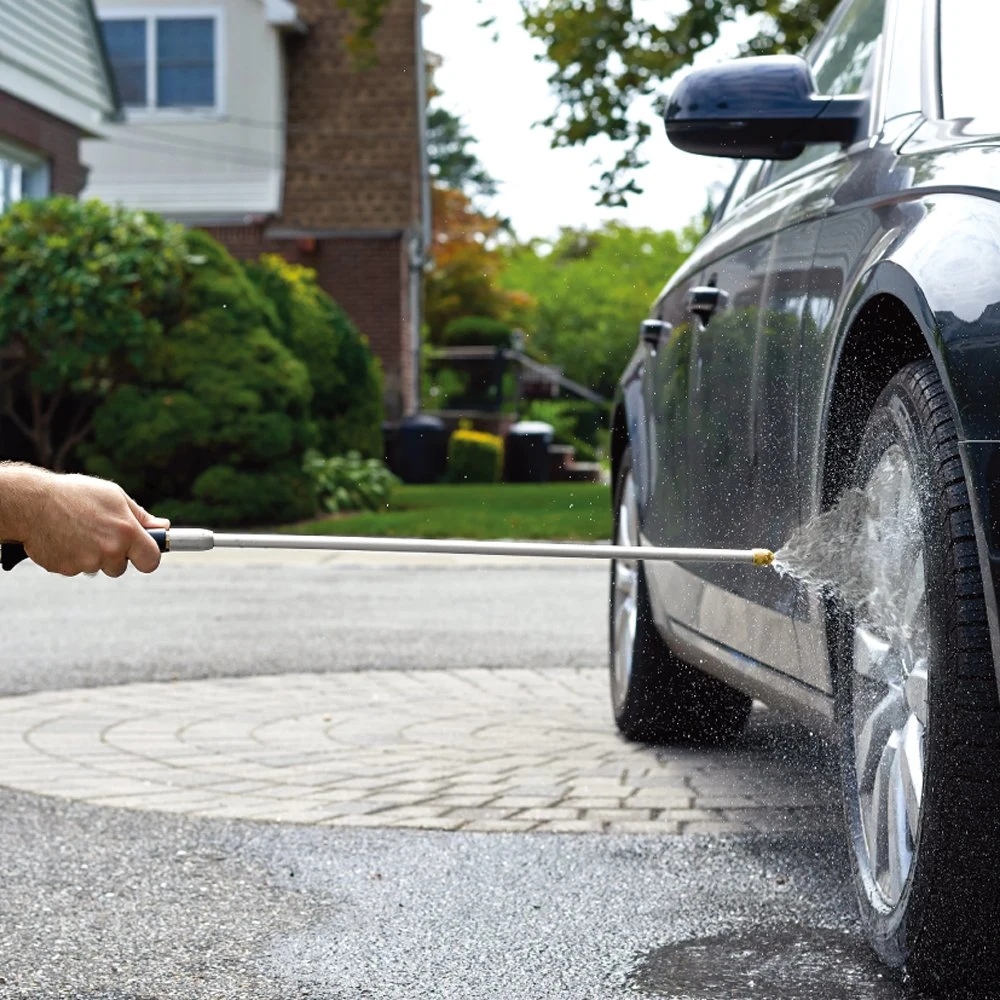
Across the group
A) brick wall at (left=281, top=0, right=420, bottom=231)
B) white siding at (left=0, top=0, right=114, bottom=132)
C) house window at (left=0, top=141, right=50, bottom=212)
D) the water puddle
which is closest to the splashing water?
the water puddle

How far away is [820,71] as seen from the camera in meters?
4.48

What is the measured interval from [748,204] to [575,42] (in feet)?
33.7

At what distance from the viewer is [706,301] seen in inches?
162

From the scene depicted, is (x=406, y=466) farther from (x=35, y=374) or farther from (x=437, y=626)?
(x=437, y=626)

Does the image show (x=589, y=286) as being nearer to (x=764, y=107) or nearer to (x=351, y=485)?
(x=351, y=485)

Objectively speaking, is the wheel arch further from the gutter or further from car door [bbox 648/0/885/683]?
the gutter

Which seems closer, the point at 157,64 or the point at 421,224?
the point at 157,64

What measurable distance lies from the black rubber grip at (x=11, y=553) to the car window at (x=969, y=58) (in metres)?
1.55

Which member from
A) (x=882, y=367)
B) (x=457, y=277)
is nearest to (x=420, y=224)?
(x=457, y=277)

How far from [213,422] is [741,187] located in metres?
10.5

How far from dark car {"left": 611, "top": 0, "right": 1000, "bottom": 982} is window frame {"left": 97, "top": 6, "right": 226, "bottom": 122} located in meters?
21.1

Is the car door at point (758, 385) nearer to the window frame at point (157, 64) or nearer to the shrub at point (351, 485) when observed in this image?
the shrub at point (351, 485)

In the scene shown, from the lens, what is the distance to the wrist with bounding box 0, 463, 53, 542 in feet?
8.28

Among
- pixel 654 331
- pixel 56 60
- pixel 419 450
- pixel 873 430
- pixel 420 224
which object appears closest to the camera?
pixel 873 430
